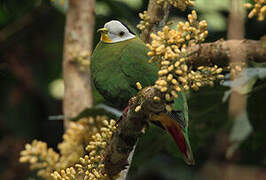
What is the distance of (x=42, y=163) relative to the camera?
2461 mm

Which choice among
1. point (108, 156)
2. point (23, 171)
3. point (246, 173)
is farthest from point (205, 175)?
point (108, 156)

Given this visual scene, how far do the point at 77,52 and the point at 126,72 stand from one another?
869mm

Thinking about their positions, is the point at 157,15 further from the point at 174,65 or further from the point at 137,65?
the point at 174,65

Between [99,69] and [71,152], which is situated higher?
[99,69]

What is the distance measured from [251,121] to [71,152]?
0.92 metres

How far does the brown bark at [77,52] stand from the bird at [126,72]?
631mm

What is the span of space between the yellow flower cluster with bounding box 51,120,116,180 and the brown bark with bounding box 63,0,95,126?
1.13 metres

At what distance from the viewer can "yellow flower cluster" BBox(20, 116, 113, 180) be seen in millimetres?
2371

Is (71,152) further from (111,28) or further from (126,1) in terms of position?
(126,1)

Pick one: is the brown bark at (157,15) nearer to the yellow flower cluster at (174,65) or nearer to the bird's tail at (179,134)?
the bird's tail at (179,134)

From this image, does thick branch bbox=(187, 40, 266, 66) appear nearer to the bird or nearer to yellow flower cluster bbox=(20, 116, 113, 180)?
the bird

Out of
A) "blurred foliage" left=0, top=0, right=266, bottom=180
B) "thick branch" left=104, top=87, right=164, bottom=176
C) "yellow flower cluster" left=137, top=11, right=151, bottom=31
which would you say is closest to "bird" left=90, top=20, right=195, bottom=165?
"yellow flower cluster" left=137, top=11, right=151, bottom=31

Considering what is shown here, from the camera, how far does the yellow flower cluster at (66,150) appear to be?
2.37 metres

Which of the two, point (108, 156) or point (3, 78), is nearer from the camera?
point (108, 156)
